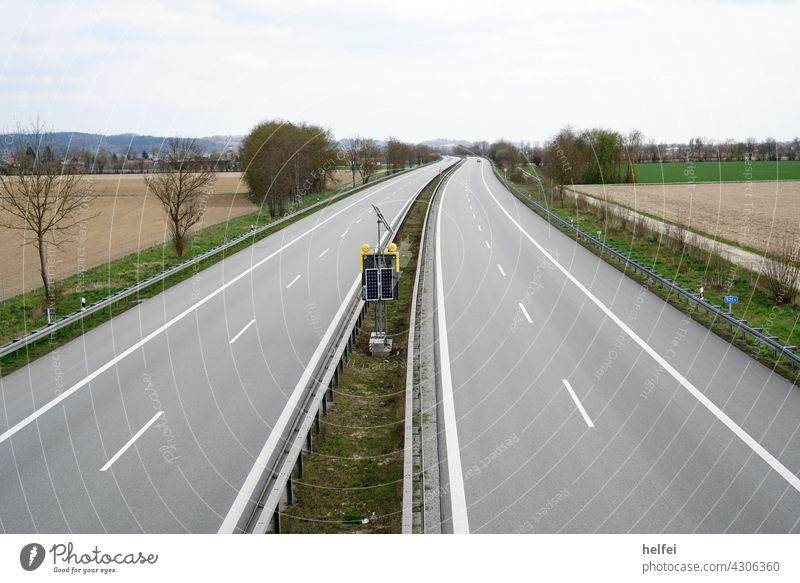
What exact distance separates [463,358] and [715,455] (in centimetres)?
656

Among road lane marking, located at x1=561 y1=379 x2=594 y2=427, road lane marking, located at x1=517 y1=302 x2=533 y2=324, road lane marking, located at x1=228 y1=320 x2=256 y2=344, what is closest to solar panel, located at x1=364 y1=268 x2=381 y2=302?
road lane marking, located at x1=228 y1=320 x2=256 y2=344

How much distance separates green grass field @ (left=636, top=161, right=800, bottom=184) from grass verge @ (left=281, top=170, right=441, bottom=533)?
2523 inches

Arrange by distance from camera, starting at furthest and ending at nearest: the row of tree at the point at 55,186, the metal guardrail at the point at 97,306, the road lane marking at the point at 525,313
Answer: the row of tree at the point at 55,186, the road lane marking at the point at 525,313, the metal guardrail at the point at 97,306

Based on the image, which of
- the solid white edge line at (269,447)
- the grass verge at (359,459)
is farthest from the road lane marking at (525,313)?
the solid white edge line at (269,447)

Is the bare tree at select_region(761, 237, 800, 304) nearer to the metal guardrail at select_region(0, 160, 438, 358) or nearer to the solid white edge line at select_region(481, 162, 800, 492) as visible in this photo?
the solid white edge line at select_region(481, 162, 800, 492)

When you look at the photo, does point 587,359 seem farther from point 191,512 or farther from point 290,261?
point 290,261

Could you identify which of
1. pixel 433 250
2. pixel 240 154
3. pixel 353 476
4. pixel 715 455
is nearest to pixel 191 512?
pixel 353 476

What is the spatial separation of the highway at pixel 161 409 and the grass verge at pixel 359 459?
93 cm

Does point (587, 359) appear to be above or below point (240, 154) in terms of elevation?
below

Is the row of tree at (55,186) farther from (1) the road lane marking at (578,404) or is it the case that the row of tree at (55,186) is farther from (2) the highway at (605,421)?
(1) the road lane marking at (578,404)

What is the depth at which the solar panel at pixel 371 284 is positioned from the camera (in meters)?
18.4

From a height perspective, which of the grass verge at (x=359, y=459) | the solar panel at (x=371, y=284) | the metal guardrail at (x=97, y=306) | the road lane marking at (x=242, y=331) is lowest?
the grass verge at (x=359, y=459)

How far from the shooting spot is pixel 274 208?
5100cm

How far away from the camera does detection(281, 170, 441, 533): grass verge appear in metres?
9.97
